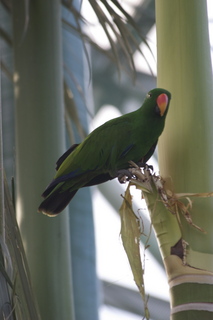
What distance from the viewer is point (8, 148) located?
2387mm

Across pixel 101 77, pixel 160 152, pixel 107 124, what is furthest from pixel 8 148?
pixel 101 77

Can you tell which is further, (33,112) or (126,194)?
(33,112)

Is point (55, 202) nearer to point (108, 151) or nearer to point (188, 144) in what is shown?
point (108, 151)

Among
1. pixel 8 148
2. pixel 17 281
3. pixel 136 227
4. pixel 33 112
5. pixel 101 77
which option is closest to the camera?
pixel 17 281

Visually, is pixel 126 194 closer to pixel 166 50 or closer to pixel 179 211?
pixel 179 211

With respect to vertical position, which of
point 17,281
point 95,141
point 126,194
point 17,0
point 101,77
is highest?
point 101,77

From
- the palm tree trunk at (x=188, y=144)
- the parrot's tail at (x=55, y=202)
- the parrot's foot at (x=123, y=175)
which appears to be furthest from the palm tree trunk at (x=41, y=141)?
the palm tree trunk at (x=188, y=144)

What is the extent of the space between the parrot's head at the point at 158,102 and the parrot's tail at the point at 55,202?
0.92 ft

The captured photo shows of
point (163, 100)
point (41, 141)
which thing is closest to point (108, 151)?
point (41, 141)

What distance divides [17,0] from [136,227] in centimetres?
79

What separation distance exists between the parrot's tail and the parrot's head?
280 mm

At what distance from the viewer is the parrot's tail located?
1.36m

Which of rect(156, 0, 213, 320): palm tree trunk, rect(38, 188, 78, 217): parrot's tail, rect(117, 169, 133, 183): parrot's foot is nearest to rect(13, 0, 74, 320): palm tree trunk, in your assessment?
rect(38, 188, 78, 217): parrot's tail

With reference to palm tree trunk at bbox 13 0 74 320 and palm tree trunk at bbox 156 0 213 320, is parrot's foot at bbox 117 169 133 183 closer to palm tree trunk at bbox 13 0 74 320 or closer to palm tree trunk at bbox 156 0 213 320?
palm tree trunk at bbox 13 0 74 320
